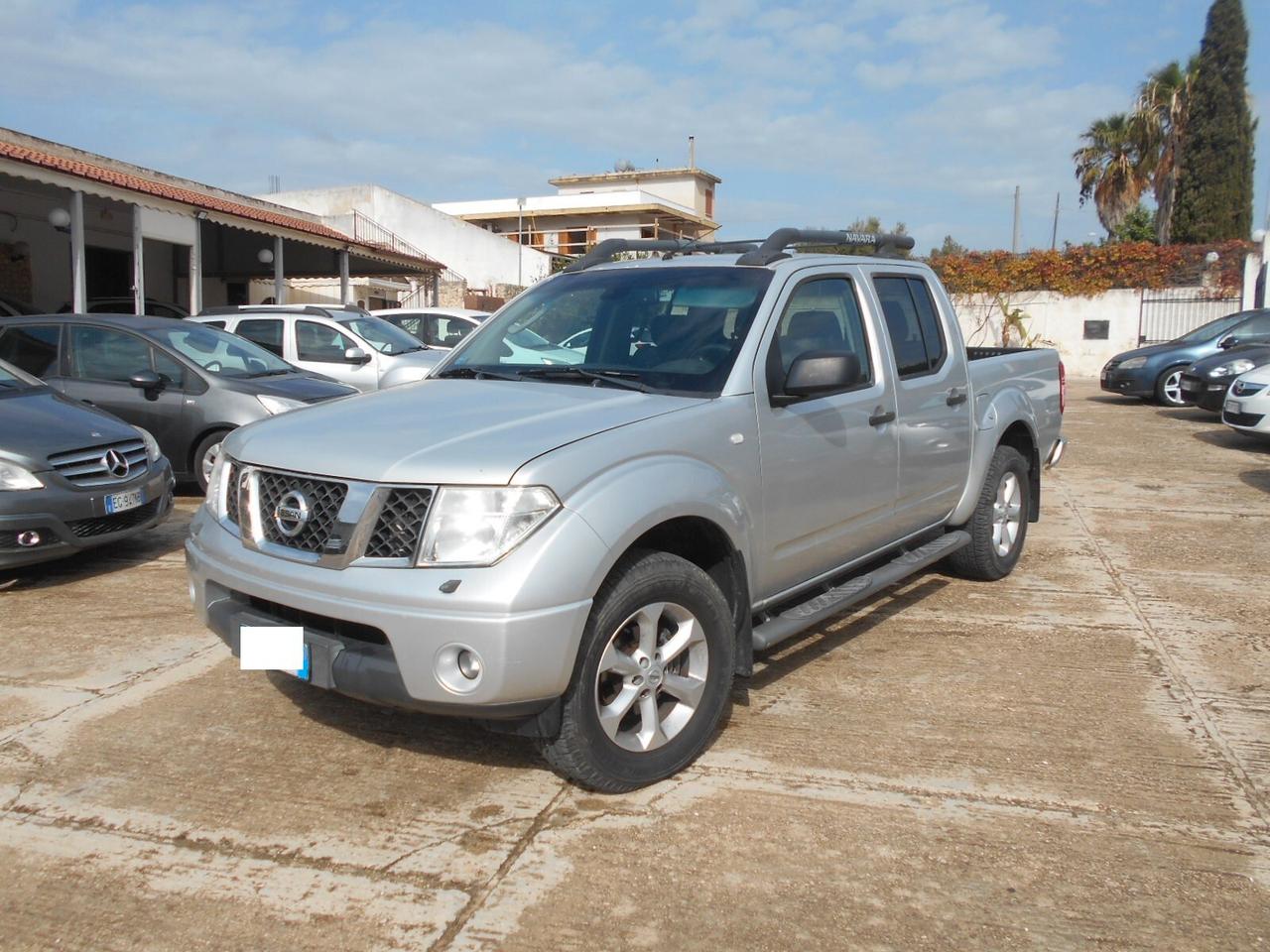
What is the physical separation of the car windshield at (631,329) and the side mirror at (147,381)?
4.51m

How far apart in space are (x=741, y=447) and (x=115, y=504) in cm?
413

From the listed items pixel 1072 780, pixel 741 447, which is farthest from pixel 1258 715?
pixel 741 447

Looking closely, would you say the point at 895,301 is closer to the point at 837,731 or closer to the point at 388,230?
the point at 837,731

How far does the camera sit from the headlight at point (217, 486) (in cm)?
367

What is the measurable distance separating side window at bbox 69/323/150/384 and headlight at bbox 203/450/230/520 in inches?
207

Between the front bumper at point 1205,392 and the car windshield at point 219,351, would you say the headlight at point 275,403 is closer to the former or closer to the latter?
the car windshield at point 219,351

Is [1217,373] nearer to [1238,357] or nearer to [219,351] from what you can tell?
[1238,357]

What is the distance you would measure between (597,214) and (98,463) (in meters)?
40.3

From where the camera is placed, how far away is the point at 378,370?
11.6 m

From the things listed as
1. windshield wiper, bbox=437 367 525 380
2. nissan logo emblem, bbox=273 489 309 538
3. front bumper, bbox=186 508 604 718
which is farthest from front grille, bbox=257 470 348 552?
windshield wiper, bbox=437 367 525 380

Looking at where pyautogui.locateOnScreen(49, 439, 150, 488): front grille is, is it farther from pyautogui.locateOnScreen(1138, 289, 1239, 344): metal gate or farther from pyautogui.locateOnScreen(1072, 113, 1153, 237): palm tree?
pyautogui.locateOnScreen(1072, 113, 1153, 237): palm tree

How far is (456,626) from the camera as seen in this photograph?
9.41 ft

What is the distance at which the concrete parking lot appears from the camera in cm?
269

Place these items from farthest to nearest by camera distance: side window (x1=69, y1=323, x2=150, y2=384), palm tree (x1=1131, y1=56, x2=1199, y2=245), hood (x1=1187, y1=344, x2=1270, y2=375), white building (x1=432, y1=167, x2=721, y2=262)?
white building (x1=432, y1=167, x2=721, y2=262) → palm tree (x1=1131, y1=56, x2=1199, y2=245) → hood (x1=1187, y1=344, x2=1270, y2=375) → side window (x1=69, y1=323, x2=150, y2=384)
